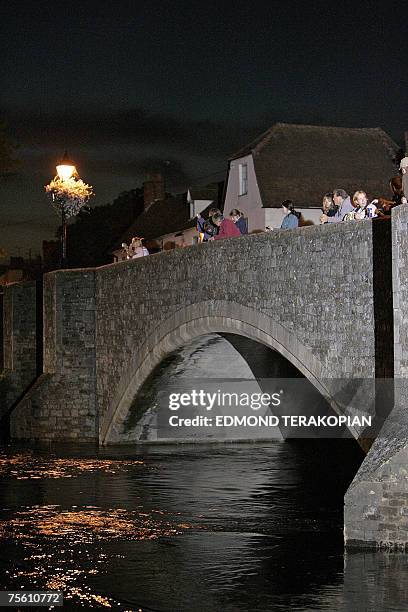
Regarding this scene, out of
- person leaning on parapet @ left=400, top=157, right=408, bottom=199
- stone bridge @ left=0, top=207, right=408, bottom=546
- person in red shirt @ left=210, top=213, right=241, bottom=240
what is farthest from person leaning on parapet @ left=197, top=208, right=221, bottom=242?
person leaning on parapet @ left=400, top=157, right=408, bottom=199

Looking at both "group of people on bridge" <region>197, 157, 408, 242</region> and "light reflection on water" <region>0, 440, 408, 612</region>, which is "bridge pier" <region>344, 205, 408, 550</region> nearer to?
"light reflection on water" <region>0, 440, 408, 612</region>

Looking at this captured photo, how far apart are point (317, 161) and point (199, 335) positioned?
16.1 meters

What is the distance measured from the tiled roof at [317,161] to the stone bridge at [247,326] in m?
8.55

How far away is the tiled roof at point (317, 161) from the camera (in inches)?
1287

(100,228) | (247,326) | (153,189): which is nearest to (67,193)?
(247,326)

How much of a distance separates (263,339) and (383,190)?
18.6m

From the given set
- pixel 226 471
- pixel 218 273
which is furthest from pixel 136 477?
pixel 218 273

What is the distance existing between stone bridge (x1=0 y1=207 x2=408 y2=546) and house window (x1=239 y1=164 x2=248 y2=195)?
8.61 meters

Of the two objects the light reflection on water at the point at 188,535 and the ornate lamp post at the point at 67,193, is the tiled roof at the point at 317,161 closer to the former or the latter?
the ornate lamp post at the point at 67,193

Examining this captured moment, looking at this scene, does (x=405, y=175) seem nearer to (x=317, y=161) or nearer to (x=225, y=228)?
(x=225, y=228)

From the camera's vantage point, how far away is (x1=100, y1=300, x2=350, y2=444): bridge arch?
14.5 m

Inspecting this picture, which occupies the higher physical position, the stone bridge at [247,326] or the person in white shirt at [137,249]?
the person in white shirt at [137,249]

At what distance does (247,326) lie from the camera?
16.3 metres

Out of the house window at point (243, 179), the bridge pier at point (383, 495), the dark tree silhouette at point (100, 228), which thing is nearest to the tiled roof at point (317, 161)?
the house window at point (243, 179)
